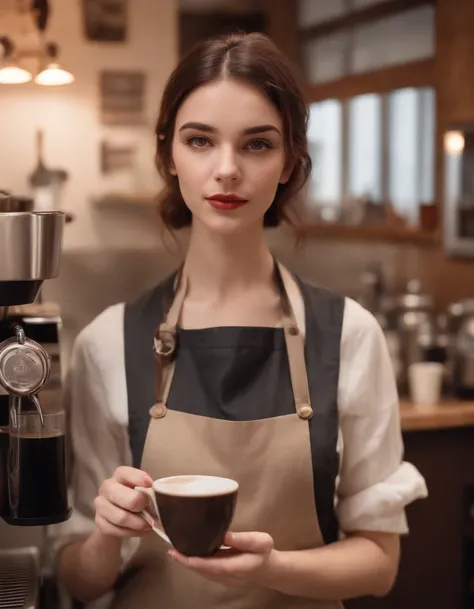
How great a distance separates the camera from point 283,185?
1.54m

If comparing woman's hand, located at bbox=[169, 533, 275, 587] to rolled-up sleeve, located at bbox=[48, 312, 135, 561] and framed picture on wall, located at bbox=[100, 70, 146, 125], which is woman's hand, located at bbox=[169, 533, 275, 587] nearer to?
rolled-up sleeve, located at bbox=[48, 312, 135, 561]

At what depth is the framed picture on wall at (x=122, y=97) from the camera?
2.77 meters

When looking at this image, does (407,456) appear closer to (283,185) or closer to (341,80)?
(283,185)

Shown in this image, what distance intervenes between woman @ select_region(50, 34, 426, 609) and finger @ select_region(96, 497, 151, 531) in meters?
0.13

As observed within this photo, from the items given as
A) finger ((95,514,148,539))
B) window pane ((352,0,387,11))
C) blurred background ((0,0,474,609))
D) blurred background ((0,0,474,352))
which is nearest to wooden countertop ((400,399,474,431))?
blurred background ((0,0,474,609))

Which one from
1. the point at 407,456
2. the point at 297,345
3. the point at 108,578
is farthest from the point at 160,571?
the point at 407,456

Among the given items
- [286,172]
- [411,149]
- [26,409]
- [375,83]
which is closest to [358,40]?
[375,83]

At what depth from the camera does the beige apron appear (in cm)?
142

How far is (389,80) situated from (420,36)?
281 mm

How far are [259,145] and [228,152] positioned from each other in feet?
0.20

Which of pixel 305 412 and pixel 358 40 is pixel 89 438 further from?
pixel 358 40

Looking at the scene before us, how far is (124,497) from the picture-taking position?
4.06 feet

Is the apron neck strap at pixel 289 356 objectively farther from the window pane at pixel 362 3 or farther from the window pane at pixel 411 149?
the window pane at pixel 362 3

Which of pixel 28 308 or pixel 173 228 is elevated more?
pixel 173 228
